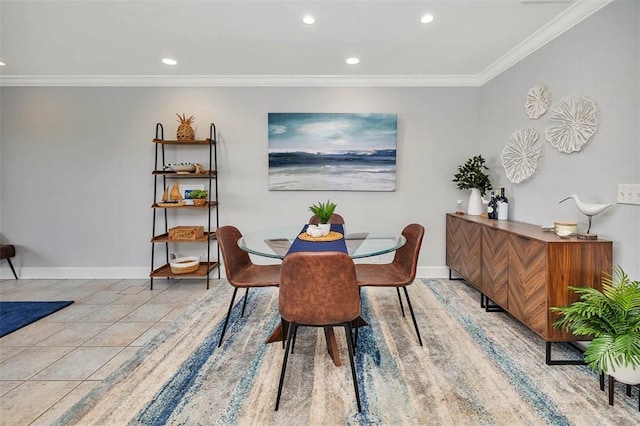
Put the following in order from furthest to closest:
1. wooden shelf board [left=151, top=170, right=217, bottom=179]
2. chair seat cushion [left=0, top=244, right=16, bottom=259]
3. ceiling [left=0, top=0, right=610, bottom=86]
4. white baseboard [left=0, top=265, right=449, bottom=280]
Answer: white baseboard [left=0, top=265, right=449, bottom=280] → chair seat cushion [left=0, top=244, right=16, bottom=259] → wooden shelf board [left=151, top=170, right=217, bottom=179] → ceiling [left=0, top=0, right=610, bottom=86]

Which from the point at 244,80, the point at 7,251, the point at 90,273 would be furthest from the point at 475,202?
the point at 7,251

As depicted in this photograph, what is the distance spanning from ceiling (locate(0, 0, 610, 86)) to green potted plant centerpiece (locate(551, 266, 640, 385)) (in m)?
1.97

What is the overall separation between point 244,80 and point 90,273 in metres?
3.15

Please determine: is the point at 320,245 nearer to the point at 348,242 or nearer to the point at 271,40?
the point at 348,242

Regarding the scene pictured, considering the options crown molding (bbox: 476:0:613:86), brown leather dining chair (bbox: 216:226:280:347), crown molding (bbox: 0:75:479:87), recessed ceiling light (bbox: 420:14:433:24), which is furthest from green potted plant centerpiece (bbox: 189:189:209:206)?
crown molding (bbox: 476:0:613:86)

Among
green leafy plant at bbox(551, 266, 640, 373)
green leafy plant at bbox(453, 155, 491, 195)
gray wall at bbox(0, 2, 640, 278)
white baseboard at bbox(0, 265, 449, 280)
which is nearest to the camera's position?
green leafy plant at bbox(551, 266, 640, 373)

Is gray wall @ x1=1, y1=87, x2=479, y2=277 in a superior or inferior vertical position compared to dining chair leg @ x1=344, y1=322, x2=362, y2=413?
superior

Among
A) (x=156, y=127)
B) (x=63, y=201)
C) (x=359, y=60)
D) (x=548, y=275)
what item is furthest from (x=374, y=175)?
(x=63, y=201)

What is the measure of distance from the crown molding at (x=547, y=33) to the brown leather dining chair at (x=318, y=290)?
98.5 inches

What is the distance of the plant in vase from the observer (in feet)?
11.4

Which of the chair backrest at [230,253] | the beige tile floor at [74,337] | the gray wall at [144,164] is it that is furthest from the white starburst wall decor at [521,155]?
the beige tile floor at [74,337]

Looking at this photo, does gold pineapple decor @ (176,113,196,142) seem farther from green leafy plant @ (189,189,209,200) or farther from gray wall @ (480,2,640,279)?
gray wall @ (480,2,640,279)

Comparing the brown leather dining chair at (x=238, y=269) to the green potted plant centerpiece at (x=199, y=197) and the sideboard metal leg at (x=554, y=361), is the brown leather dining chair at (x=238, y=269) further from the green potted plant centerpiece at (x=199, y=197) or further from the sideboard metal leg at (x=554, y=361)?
the sideboard metal leg at (x=554, y=361)

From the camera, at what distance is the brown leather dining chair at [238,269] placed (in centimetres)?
224
